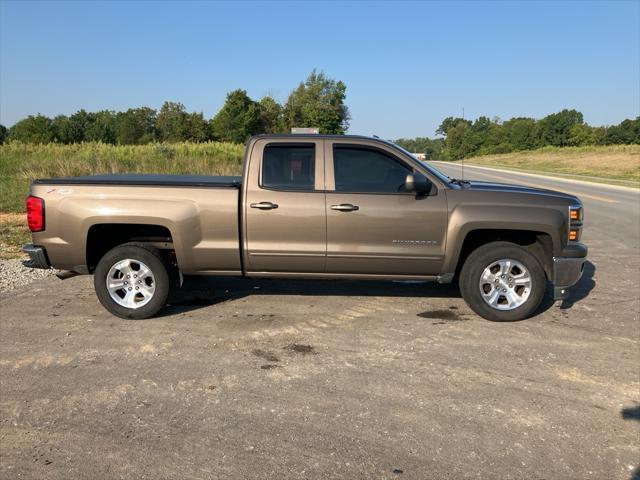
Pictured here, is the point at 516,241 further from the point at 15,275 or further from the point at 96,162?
the point at 96,162

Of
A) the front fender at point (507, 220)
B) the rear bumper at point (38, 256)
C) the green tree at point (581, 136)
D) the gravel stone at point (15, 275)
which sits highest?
the green tree at point (581, 136)

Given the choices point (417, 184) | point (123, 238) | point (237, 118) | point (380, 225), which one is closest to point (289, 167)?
point (380, 225)

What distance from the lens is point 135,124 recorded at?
9450 cm

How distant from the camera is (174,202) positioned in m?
5.11

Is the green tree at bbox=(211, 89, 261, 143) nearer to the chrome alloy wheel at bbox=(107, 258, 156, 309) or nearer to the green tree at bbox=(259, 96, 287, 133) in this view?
the green tree at bbox=(259, 96, 287, 133)

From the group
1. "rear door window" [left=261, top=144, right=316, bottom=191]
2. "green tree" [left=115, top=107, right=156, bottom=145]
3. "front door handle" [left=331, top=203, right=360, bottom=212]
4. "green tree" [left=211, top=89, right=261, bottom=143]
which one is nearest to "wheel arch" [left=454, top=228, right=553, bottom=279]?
"front door handle" [left=331, top=203, right=360, bottom=212]

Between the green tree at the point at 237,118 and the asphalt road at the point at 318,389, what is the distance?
179 ft

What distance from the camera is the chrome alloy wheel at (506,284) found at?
523 centimetres

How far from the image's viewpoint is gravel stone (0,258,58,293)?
6.50 metres

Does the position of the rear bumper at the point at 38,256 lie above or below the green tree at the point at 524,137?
below

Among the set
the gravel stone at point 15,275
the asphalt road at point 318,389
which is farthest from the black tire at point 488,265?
the gravel stone at point 15,275

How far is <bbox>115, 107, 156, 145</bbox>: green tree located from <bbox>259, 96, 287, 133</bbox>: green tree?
3573 cm

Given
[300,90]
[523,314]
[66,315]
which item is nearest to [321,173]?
[523,314]

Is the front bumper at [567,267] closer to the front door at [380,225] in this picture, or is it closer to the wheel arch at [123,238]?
the front door at [380,225]
